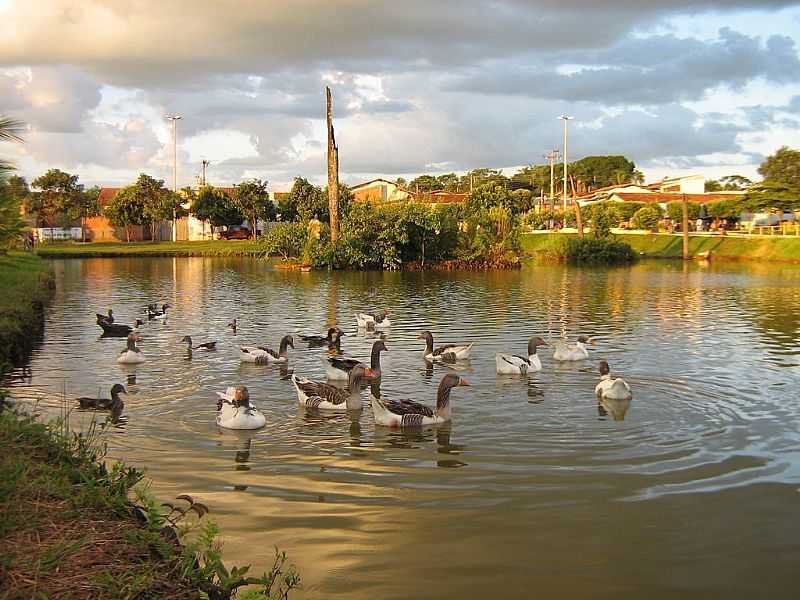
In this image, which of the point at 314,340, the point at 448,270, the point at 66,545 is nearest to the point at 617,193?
the point at 448,270

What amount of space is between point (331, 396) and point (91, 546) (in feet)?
23.8

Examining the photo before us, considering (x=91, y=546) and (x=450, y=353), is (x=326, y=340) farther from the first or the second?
(x=91, y=546)

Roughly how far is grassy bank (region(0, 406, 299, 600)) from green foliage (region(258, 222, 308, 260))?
156 ft

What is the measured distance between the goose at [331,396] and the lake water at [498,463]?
0.81ft

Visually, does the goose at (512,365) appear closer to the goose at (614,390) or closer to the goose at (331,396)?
the goose at (614,390)

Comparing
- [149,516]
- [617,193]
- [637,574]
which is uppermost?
[617,193]

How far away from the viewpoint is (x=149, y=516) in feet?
21.6

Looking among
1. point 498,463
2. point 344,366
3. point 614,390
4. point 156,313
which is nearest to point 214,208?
point 156,313

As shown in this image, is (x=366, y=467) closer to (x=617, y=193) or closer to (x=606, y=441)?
(x=606, y=441)

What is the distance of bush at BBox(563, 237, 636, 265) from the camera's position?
64.2 m

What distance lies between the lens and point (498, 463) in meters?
10.3

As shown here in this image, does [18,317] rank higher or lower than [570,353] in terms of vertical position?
higher

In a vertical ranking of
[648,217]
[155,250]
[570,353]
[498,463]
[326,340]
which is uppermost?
[648,217]

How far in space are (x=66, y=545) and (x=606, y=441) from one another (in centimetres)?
760
